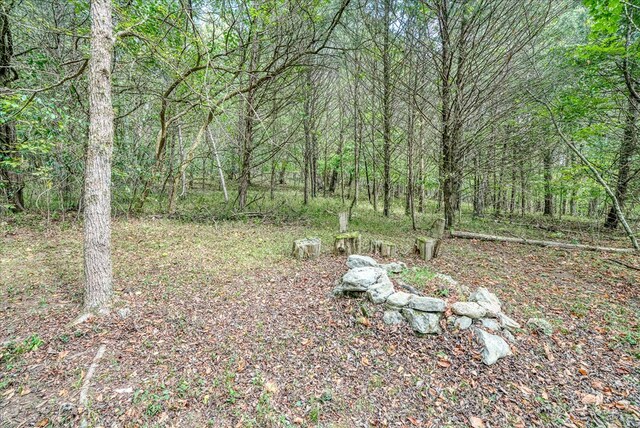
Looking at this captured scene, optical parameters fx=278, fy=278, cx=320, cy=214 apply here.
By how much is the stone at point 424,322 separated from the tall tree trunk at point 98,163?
3.78m

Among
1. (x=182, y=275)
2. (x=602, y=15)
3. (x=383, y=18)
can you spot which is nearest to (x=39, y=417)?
(x=182, y=275)

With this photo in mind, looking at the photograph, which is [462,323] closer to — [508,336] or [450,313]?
[450,313]

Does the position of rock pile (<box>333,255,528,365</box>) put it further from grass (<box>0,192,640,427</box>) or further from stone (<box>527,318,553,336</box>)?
grass (<box>0,192,640,427</box>)

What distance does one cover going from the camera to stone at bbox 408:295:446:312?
125 inches

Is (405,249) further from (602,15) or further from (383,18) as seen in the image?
(383,18)

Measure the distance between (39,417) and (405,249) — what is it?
242 inches

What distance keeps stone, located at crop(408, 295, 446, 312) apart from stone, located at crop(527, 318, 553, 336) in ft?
3.69

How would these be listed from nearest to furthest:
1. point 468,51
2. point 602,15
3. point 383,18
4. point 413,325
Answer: point 413,325 → point 602,15 → point 468,51 → point 383,18

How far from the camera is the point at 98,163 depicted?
3391 mm

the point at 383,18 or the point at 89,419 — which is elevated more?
the point at 383,18

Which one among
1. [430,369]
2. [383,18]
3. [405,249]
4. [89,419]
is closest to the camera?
[89,419]

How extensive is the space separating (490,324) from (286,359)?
2267 millimetres

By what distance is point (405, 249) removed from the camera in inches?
259

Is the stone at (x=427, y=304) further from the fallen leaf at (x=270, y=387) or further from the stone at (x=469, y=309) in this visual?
the fallen leaf at (x=270, y=387)
